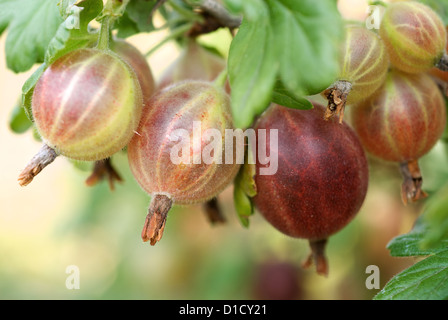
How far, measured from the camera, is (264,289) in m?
2.04

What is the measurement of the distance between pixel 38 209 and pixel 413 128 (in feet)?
8.11

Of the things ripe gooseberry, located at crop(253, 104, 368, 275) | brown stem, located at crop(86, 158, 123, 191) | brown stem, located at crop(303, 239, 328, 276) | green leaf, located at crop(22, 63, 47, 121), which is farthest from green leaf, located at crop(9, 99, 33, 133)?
brown stem, located at crop(303, 239, 328, 276)

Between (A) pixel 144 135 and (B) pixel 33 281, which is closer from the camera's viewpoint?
(A) pixel 144 135

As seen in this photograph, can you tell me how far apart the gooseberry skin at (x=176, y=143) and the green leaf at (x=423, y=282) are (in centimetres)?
36

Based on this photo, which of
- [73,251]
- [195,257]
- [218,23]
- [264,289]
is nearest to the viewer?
[218,23]

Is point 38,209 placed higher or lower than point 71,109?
lower

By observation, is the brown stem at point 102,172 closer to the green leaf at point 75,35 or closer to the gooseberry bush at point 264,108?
the gooseberry bush at point 264,108

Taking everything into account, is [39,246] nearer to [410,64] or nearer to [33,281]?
[33,281]

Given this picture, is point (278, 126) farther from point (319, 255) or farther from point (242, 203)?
point (319, 255)

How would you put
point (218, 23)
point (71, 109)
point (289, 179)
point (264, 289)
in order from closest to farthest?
1. point (71, 109)
2. point (289, 179)
3. point (218, 23)
4. point (264, 289)

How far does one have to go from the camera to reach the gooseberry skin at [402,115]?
1035 millimetres

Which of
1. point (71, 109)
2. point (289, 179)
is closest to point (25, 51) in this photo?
point (71, 109)

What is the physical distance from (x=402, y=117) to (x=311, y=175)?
0.24 m

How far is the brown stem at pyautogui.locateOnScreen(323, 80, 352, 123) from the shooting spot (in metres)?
0.88
